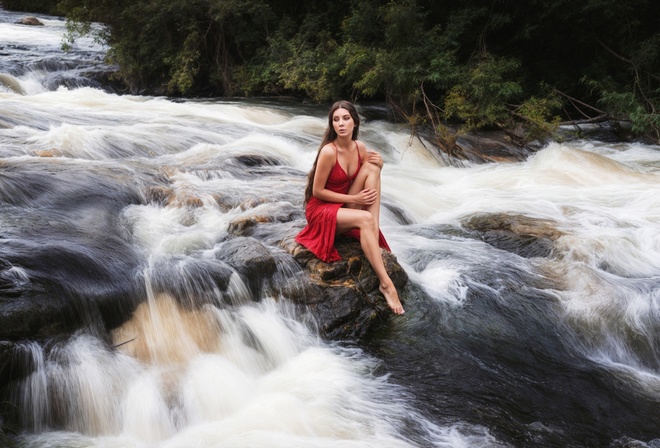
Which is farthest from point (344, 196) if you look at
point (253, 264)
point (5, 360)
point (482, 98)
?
point (482, 98)

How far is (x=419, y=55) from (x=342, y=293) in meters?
8.52

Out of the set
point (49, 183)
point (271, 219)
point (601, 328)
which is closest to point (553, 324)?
point (601, 328)

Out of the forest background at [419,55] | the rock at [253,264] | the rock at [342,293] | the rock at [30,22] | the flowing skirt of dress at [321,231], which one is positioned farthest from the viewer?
the rock at [30,22]

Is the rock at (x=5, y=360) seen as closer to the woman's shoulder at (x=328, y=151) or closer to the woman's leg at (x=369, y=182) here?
the woman's shoulder at (x=328, y=151)

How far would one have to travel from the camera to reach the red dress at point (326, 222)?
14.7ft

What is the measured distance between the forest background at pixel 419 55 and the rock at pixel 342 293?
6.08 m

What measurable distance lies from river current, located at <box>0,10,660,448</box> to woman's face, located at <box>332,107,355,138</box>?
3.43 ft

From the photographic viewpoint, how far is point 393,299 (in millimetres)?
4402

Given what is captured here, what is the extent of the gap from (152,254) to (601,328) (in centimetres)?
359

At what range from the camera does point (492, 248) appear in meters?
5.75

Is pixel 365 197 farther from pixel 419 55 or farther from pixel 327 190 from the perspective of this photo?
pixel 419 55

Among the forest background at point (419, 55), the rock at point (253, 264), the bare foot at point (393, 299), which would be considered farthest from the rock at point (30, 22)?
the bare foot at point (393, 299)

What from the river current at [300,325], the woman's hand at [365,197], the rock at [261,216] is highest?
the woman's hand at [365,197]

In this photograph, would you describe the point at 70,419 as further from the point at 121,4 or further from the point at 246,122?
the point at 121,4
